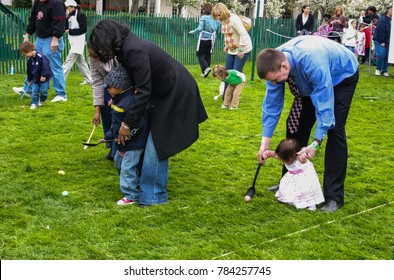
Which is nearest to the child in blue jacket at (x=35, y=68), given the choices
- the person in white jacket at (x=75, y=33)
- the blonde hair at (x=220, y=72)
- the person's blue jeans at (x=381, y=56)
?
the person in white jacket at (x=75, y=33)

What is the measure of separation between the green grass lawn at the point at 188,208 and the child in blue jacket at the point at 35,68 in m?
1.00

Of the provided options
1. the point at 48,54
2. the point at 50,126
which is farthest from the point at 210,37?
the point at 50,126

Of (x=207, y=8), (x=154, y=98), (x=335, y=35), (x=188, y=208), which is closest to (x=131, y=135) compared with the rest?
(x=154, y=98)

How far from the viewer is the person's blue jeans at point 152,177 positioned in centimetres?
494

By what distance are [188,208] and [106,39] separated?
66.5 inches

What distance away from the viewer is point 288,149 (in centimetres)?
505

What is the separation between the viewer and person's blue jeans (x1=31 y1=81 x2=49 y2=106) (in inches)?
362

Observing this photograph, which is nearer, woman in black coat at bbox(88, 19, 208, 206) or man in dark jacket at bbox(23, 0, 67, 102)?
woman in black coat at bbox(88, 19, 208, 206)

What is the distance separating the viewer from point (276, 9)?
1432 inches

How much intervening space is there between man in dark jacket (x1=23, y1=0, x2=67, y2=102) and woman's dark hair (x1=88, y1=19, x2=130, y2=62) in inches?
200

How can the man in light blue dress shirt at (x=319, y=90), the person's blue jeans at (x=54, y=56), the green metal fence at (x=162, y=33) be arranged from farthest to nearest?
1. the green metal fence at (x=162, y=33)
2. the person's blue jeans at (x=54, y=56)
3. the man in light blue dress shirt at (x=319, y=90)

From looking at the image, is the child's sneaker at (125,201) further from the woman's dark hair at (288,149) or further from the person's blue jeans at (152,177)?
the woman's dark hair at (288,149)

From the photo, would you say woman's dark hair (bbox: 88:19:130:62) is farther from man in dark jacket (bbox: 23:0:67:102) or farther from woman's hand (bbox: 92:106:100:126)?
man in dark jacket (bbox: 23:0:67:102)

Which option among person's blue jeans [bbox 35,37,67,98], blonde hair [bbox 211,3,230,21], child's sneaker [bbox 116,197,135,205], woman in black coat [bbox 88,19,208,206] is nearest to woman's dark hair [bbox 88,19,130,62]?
woman in black coat [bbox 88,19,208,206]
